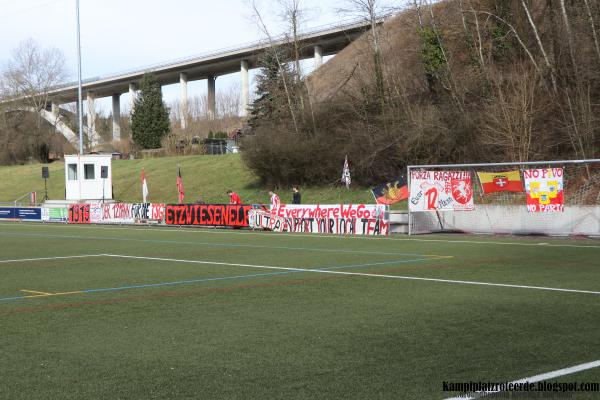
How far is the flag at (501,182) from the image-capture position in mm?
26109

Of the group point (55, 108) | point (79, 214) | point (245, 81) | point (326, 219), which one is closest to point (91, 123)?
point (55, 108)

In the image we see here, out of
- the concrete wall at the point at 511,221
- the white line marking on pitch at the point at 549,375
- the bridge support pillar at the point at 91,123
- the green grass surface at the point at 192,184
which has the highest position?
the bridge support pillar at the point at 91,123

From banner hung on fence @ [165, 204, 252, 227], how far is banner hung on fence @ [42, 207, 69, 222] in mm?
8956

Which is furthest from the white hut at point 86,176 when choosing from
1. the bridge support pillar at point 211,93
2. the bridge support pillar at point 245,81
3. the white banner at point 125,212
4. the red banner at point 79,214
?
the bridge support pillar at point 211,93

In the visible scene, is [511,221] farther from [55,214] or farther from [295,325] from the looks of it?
[55,214]

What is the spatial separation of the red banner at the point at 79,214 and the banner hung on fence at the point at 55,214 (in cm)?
71

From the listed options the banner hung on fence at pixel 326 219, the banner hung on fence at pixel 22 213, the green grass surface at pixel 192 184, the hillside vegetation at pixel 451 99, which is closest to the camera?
the banner hung on fence at pixel 326 219

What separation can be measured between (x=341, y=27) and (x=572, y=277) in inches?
2773

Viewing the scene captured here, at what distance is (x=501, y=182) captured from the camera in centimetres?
2680

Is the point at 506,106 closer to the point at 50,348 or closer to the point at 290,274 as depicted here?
the point at 290,274

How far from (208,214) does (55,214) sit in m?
13.3

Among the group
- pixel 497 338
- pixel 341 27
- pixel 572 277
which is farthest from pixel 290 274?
pixel 341 27

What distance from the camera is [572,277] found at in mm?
13844

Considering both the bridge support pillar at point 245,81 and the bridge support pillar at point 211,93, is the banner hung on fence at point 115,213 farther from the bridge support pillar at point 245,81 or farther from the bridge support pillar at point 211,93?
the bridge support pillar at point 211,93
